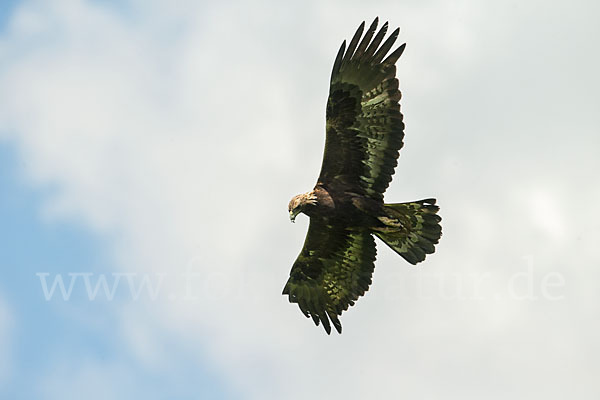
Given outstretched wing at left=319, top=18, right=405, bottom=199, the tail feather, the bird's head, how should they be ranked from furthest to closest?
1. the tail feather
2. the bird's head
3. outstretched wing at left=319, top=18, right=405, bottom=199

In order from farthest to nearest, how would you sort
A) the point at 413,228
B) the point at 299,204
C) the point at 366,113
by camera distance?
the point at 413,228
the point at 299,204
the point at 366,113

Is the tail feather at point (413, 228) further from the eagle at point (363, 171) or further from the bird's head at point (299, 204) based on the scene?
the bird's head at point (299, 204)

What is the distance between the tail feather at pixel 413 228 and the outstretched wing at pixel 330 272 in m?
0.61

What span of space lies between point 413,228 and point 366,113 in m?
2.02

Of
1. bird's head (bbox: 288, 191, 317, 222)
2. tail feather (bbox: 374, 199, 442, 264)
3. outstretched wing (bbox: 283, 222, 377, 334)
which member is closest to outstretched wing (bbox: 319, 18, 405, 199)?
tail feather (bbox: 374, 199, 442, 264)

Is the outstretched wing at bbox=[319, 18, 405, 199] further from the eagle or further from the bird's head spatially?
the bird's head

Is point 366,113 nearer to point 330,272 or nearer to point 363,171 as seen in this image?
point 363,171

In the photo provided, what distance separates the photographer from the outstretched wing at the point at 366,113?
15.7 meters

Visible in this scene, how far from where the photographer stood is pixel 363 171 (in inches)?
637

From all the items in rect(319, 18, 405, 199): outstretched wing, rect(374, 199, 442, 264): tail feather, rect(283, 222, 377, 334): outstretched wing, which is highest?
rect(319, 18, 405, 199): outstretched wing

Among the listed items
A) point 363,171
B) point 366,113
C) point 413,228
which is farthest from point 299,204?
point 413,228

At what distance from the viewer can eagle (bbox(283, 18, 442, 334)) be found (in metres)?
15.7

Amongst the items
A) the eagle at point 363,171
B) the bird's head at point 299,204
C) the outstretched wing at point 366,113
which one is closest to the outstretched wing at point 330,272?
the eagle at point 363,171

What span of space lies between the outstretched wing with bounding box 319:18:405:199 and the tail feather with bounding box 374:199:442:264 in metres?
0.41
